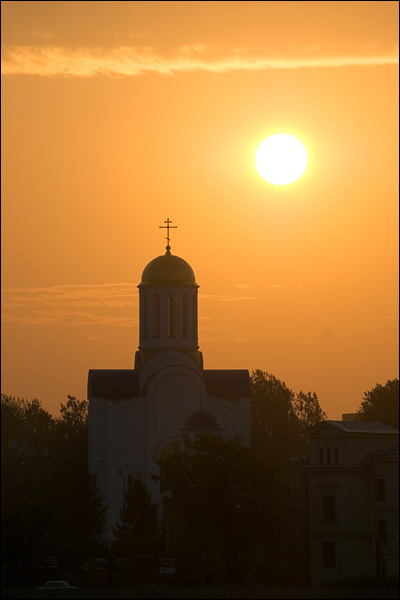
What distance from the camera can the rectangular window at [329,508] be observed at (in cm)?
6569

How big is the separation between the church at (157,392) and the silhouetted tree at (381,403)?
31.2 ft

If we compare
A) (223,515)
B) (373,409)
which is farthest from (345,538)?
(373,409)

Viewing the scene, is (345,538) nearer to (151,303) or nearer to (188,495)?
(188,495)

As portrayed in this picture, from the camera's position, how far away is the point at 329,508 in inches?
2596

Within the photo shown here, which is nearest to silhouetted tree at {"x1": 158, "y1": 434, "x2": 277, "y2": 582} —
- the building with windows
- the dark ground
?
the building with windows

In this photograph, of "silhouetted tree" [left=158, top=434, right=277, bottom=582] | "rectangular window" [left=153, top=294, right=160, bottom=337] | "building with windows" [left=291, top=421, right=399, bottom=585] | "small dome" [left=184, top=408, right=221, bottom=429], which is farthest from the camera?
"rectangular window" [left=153, top=294, right=160, bottom=337]

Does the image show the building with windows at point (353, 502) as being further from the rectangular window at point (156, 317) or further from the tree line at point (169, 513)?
the rectangular window at point (156, 317)

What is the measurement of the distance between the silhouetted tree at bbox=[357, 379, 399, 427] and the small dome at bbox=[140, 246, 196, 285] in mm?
14959

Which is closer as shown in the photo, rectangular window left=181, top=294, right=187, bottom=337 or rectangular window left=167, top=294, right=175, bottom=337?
rectangular window left=167, top=294, right=175, bottom=337

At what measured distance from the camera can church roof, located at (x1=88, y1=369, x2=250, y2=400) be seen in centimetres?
9725

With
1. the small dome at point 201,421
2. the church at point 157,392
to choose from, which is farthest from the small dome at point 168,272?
the small dome at point 201,421

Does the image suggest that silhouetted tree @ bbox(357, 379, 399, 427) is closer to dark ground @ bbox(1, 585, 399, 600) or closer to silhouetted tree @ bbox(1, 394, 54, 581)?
silhouetted tree @ bbox(1, 394, 54, 581)

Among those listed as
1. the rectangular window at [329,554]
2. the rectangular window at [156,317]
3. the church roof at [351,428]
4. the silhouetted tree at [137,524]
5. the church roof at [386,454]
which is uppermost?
the rectangular window at [156,317]

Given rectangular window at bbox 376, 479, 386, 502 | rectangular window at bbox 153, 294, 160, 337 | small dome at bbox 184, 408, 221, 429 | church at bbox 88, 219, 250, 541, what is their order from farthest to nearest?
rectangular window at bbox 153, 294, 160, 337
church at bbox 88, 219, 250, 541
small dome at bbox 184, 408, 221, 429
rectangular window at bbox 376, 479, 386, 502
